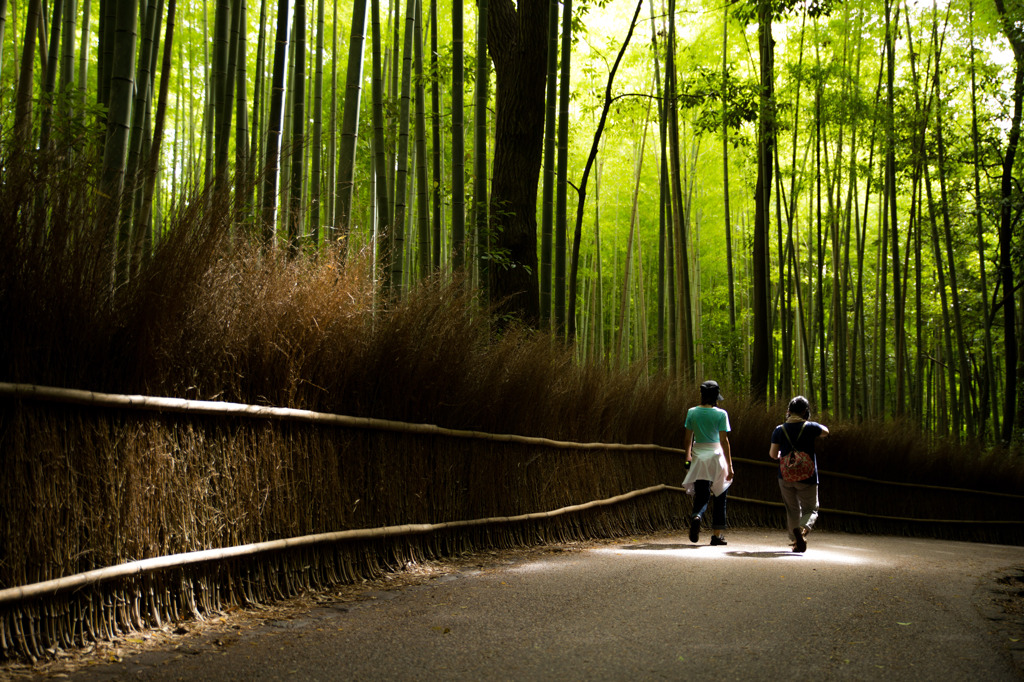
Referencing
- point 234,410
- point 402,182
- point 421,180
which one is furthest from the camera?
point 421,180

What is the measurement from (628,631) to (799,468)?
3.26 m

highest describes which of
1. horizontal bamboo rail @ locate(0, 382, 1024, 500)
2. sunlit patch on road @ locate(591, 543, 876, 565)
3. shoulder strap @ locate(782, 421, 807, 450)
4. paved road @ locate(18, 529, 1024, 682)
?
horizontal bamboo rail @ locate(0, 382, 1024, 500)

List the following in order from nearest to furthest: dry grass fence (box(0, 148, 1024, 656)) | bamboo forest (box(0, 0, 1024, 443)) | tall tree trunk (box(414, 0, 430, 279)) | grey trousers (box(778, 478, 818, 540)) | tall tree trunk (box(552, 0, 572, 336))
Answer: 1. dry grass fence (box(0, 148, 1024, 656))
2. bamboo forest (box(0, 0, 1024, 443))
3. grey trousers (box(778, 478, 818, 540))
4. tall tree trunk (box(414, 0, 430, 279))
5. tall tree trunk (box(552, 0, 572, 336))

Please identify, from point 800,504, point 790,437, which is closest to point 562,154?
point 790,437

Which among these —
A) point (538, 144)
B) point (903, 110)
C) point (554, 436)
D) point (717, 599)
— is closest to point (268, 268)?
point (717, 599)

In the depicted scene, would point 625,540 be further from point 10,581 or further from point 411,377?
point 10,581

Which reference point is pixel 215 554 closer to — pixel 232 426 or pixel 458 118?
pixel 232 426

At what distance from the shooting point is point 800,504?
19.9 feet

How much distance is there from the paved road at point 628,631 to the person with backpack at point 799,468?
1.18m

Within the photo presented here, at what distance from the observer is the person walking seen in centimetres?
Result: 611

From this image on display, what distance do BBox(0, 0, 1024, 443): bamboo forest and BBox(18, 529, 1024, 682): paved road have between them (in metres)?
1.41

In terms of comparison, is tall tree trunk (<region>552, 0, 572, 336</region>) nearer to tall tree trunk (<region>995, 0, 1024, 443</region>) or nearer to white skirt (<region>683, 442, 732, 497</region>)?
white skirt (<region>683, 442, 732, 497</region>)

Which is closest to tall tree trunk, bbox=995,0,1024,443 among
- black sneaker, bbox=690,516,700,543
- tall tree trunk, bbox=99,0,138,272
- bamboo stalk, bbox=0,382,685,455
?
black sneaker, bbox=690,516,700,543

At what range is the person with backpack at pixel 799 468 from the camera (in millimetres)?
5934
